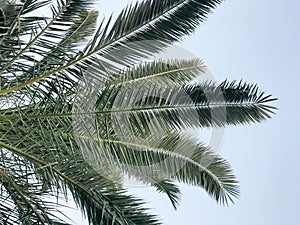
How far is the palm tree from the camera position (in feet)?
18.3

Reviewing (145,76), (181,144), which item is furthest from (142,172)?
(145,76)

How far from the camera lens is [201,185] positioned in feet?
23.3

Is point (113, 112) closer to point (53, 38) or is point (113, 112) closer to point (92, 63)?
point (92, 63)

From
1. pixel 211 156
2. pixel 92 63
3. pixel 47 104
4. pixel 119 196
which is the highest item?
pixel 92 63

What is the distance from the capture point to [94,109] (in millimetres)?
5488

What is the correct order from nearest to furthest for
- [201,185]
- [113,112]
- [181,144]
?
1. [113,112]
2. [181,144]
3. [201,185]

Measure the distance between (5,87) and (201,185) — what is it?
254 cm

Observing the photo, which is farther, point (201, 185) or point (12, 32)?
point (201, 185)

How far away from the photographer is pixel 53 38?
6.28 meters

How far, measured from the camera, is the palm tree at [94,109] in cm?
558

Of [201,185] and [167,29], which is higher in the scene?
[167,29]

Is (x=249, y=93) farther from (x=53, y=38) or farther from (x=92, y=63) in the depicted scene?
(x=53, y=38)

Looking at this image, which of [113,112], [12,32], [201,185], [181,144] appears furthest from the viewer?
[201,185]

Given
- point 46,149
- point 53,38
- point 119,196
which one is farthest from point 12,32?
point 119,196
